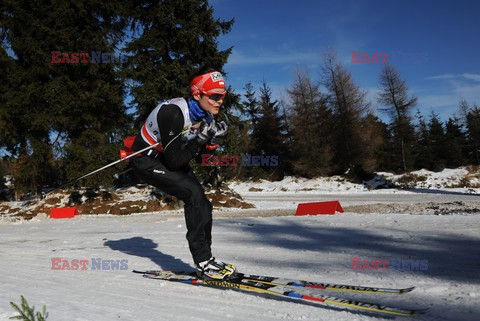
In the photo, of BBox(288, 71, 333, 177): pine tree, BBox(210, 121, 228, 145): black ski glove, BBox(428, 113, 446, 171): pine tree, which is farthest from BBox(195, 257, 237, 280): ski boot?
BBox(428, 113, 446, 171): pine tree

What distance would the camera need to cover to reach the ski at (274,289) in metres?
2.58

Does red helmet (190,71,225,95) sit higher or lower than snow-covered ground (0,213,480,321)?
higher

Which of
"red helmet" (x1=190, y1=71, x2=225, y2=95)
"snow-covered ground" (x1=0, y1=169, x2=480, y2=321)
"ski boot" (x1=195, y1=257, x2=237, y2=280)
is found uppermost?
"red helmet" (x1=190, y1=71, x2=225, y2=95)

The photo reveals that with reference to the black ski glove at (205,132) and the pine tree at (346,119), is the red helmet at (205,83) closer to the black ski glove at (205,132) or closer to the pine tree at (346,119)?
the black ski glove at (205,132)

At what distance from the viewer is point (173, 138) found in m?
3.74

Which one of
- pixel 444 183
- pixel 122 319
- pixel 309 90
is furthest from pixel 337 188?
pixel 122 319

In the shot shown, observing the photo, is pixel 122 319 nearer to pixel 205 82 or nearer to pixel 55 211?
pixel 205 82

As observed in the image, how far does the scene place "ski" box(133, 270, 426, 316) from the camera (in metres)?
2.58

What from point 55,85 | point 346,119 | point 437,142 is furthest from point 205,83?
point 437,142

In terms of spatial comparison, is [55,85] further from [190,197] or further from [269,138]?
[269,138]

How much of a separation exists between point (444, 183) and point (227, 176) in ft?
71.9

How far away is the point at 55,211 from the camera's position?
15.1 metres

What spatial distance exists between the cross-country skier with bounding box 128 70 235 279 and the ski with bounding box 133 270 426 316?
13cm

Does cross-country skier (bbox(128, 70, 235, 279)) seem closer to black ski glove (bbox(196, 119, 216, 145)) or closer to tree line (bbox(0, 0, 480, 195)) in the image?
black ski glove (bbox(196, 119, 216, 145))
